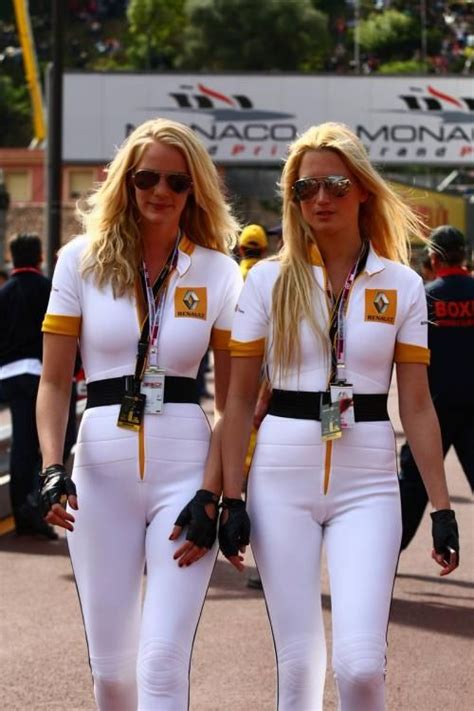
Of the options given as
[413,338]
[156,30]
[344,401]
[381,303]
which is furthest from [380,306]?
[156,30]

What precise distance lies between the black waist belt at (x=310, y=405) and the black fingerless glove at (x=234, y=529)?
0.96 ft

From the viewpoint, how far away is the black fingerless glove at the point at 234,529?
4.45m

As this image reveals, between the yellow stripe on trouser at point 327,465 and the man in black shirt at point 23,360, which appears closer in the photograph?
the yellow stripe on trouser at point 327,465

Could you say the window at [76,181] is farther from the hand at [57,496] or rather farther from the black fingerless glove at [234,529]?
the black fingerless glove at [234,529]

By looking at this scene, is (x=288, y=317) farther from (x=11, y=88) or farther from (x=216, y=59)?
(x=11, y=88)

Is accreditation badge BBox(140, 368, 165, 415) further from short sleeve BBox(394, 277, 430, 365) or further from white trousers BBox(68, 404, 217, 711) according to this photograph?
short sleeve BBox(394, 277, 430, 365)

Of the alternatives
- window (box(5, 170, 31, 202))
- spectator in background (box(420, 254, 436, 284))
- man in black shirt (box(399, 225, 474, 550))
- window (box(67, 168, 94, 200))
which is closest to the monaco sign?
window (box(67, 168, 94, 200))

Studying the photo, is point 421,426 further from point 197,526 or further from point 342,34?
point 342,34

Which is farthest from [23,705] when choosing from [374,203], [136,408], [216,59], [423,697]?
[216,59]

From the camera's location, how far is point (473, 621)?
7723mm

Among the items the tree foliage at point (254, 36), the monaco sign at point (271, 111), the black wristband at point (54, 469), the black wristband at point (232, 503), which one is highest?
the tree foliage at point (254, 36)

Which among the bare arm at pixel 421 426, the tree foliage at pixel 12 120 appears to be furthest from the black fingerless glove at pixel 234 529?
the tree foliage at pixel 12 120

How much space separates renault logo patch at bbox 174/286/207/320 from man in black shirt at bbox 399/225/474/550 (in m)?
4.08

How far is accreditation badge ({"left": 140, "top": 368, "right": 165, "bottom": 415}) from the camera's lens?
4.55m
